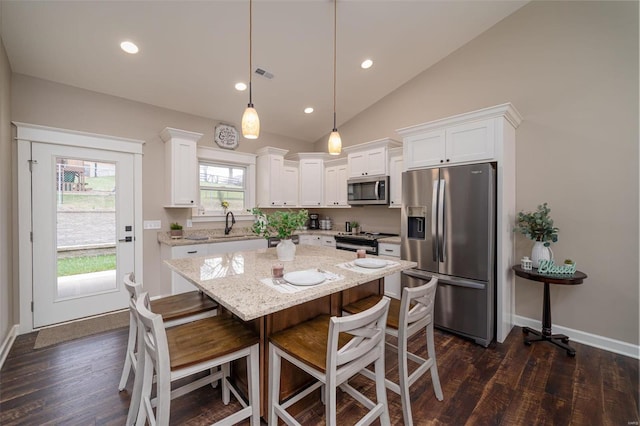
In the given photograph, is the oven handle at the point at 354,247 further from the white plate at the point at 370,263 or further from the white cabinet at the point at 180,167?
the white cabinet at the point at 180,167

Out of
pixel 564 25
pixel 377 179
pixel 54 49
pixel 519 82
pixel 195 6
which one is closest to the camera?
pixel 195 6

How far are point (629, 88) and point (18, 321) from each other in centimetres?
673

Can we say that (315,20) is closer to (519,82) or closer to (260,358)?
(519,82)

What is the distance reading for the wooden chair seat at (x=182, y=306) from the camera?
1828 mm

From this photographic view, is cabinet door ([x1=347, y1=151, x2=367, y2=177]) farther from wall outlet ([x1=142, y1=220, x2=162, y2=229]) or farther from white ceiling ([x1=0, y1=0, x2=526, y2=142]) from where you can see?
wall outlet ([x1=142, y1=220, x2=162, y2=229])

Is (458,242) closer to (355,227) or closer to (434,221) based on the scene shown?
(434,221)

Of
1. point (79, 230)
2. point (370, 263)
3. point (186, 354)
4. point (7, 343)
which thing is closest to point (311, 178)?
Answer: point (370, 263)

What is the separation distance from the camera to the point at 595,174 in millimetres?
2742

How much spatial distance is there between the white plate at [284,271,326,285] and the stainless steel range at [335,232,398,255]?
2279 millimetres

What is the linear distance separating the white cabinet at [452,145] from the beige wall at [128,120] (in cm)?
273

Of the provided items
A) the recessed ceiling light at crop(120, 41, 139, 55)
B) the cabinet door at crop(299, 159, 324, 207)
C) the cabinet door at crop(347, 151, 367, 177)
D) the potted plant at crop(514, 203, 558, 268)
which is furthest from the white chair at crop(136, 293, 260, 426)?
the cabinet door at crop(299, 159, 324, 207)

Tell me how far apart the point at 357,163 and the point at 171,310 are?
3553mm

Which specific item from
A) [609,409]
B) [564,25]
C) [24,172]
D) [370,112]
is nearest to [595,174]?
[564,25]

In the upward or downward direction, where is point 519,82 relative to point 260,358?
upward
